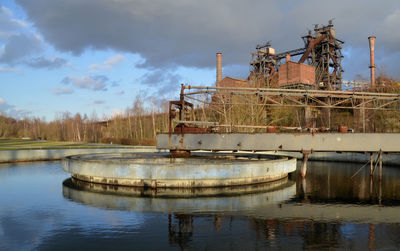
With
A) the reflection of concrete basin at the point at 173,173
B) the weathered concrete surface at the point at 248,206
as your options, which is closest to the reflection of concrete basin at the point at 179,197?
the weathered concrete surface at the point at 248,206

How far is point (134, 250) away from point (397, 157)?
1219 inches

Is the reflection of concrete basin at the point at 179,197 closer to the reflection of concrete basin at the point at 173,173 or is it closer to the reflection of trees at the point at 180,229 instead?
the reflection of concrete basin at the point at 173,173

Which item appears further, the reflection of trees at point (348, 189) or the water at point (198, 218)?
the reflection of trees at point (348, 189)

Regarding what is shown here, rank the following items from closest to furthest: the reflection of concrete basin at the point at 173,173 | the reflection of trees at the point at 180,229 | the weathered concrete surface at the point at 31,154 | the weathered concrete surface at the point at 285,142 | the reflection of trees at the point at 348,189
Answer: the reflection of trees at the point at 180,229
the reflection of trees at the point at 348,189
the reflection of concrete basin at the point at 173,173
the weathered concrete surface at the point at 285,142
the weathered concrete surface at the point at 31,154

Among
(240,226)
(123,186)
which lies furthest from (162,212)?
(123,186)

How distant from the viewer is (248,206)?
12.5 meters

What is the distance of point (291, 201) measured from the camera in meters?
13.8

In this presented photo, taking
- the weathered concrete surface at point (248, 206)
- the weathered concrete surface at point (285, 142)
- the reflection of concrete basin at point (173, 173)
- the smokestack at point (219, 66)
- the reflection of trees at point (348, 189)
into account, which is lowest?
the reflection of trees at point (348, 189)

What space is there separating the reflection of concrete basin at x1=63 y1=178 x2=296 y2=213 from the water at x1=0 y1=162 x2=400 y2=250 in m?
0.05

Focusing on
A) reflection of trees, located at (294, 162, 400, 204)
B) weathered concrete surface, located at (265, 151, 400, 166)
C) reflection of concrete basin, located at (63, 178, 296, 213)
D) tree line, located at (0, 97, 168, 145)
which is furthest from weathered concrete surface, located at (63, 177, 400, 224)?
tree line, located at (0, 97, 168, 145)

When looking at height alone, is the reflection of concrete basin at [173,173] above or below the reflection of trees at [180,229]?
above

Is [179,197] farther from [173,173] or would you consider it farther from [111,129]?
[111,129]

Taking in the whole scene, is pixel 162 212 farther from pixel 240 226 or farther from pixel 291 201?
pixel 291 201

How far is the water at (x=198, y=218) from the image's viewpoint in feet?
26.9
